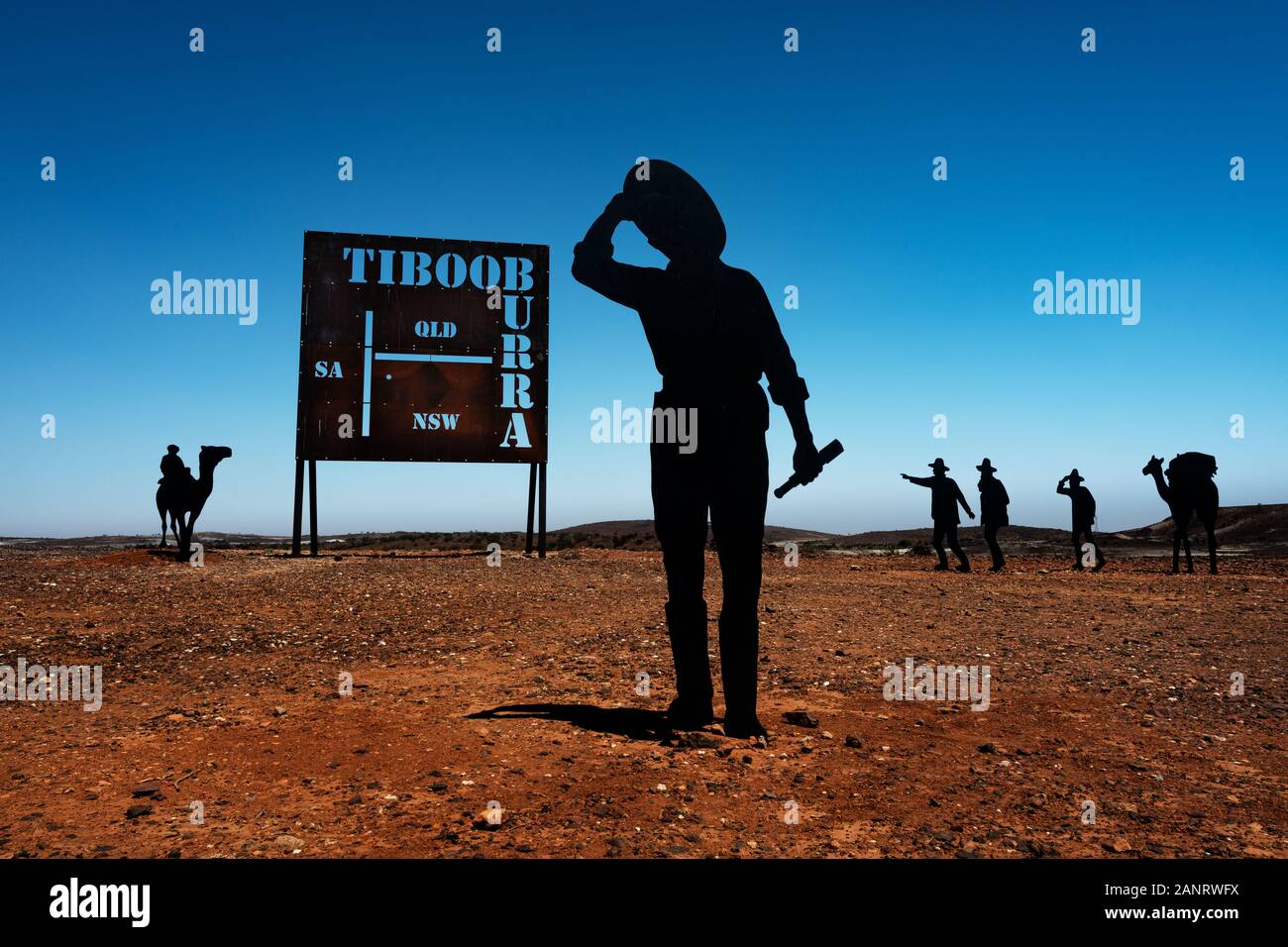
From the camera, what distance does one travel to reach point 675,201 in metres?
5.16

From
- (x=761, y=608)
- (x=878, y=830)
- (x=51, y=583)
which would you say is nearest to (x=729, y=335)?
(x=878, y=830)

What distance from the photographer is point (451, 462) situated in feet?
59.6

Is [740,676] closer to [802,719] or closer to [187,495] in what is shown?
[802,719]

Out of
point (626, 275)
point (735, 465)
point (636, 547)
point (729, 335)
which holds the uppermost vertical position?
point (626, 275)

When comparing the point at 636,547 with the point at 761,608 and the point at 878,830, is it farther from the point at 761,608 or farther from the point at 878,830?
the point at 878,830

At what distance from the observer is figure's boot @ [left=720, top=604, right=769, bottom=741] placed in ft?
15.9

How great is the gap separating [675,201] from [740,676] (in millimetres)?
3105

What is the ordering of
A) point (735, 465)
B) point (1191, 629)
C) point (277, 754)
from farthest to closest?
point (1191, 629)
point (735, 465)
point (277, 754)

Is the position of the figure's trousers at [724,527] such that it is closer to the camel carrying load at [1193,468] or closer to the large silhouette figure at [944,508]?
the large silhouette figure at [944,508]

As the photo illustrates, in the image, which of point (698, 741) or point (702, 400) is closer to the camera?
point (698, 741)

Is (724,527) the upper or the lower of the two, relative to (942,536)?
upper

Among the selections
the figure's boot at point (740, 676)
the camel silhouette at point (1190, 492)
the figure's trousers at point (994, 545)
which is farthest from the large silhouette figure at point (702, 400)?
the camel silhouette at point (1190, 492)

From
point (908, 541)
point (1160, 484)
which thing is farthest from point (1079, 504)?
point (908, 541)

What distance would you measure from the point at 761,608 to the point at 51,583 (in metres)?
9.40
